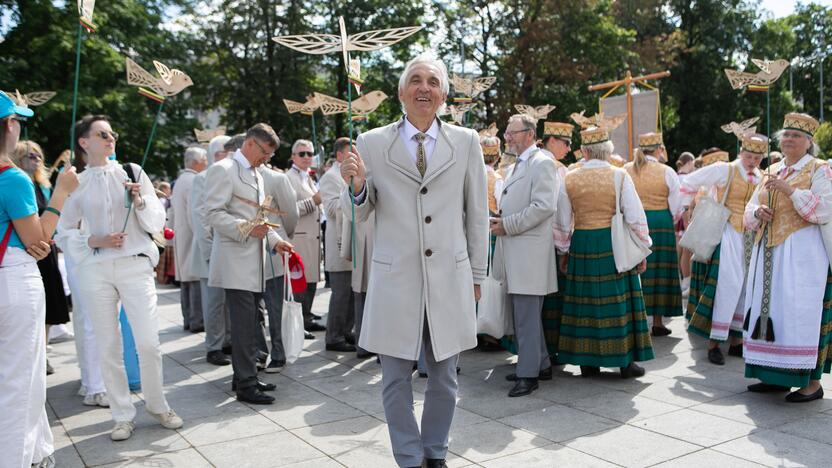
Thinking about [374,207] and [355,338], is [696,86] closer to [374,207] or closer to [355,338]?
[355,338]

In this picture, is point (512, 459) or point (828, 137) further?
point (828, 137)

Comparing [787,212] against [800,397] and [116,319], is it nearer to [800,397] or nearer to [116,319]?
[800,397]

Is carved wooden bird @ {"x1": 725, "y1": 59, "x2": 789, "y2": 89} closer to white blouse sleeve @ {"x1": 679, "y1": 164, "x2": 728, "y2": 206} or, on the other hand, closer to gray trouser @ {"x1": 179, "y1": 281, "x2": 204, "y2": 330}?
white blouse sleeve @ {"x1": 679, "y1": 164, "x2": 728, "y2": 206}

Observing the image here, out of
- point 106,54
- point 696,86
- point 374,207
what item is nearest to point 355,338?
point 374,207

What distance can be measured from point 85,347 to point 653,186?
5662 mm

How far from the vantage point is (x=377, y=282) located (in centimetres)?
354

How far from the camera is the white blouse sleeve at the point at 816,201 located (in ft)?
16.3

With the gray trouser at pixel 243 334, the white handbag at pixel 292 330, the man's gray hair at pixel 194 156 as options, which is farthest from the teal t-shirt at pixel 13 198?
the man's gray hair at pixel 194 156

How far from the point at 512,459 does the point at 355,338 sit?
10.7ft

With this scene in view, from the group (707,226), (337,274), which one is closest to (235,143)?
(337,274)

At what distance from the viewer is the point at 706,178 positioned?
6.81 meters

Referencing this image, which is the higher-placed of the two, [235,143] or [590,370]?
[235,143]

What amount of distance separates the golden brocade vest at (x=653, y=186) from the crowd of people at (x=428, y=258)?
0.07ft

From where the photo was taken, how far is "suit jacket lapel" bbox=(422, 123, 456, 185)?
3.51 meters
